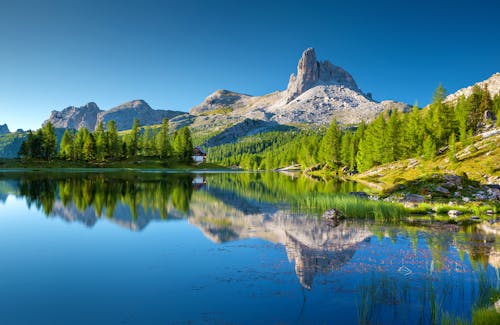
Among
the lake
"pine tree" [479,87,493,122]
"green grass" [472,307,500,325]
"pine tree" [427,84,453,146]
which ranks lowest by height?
the lake

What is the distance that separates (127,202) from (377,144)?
8644 centimetres

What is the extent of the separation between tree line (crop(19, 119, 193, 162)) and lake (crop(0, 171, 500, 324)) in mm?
Answer: 112977

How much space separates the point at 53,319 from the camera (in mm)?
12422

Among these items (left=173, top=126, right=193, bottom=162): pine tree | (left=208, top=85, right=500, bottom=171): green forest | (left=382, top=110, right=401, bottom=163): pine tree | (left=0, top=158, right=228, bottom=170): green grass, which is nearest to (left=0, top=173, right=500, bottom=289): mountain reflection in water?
(left=208, top=85, right=500, bottom=171): green forest

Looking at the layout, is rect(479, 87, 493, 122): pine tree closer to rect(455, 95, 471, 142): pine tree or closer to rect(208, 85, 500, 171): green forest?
rect(208, 85, 500, 171): green forest

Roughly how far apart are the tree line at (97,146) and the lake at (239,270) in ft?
371

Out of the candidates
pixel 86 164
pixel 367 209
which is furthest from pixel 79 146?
pixel 367 209

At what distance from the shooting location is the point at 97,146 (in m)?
137

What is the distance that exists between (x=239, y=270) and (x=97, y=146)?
135 meters

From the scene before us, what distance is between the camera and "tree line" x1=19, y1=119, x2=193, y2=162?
440ft

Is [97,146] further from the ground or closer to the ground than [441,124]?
closer to the ground

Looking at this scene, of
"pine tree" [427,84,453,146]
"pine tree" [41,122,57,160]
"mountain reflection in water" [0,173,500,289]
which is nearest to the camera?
"mountain reflection in water" [0,173,500,289]

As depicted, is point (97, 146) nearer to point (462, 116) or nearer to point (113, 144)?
point (113, 144)

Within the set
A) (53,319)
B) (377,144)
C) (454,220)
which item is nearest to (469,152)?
(377,144)
